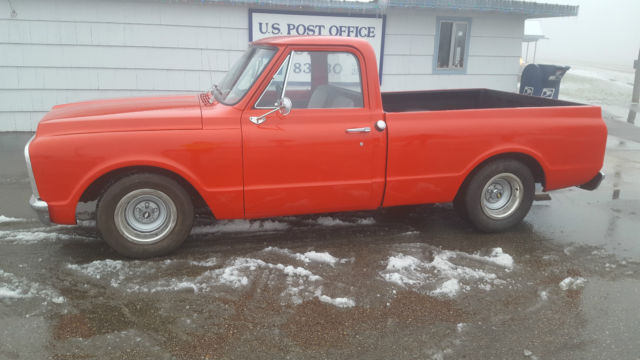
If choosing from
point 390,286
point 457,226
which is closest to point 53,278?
point 390,286

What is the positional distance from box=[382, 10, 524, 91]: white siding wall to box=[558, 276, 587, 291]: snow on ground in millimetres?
6872

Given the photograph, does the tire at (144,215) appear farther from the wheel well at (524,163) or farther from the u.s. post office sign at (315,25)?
the u.s. post office sign at (315,25)

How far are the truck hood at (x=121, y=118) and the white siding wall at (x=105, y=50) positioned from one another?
4.76 meters

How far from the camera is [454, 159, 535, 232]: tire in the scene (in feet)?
16.7

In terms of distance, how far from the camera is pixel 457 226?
18.1ft

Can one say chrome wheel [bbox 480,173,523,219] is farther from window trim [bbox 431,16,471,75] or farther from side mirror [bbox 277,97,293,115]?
window trim [bbox 431,16,471,75]

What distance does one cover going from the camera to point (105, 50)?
9.08 metres

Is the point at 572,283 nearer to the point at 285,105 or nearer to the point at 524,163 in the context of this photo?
the point at 524,163

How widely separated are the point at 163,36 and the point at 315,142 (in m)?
5.91

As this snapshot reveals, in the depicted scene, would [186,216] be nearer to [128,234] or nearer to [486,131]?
[128,234]

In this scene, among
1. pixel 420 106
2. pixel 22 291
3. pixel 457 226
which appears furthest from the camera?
pixel 420 106

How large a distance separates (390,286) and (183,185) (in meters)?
1.99

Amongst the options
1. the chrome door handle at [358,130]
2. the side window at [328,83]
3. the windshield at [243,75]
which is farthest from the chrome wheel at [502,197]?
the windshield at [243,75]

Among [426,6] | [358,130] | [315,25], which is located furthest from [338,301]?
[426,6]
